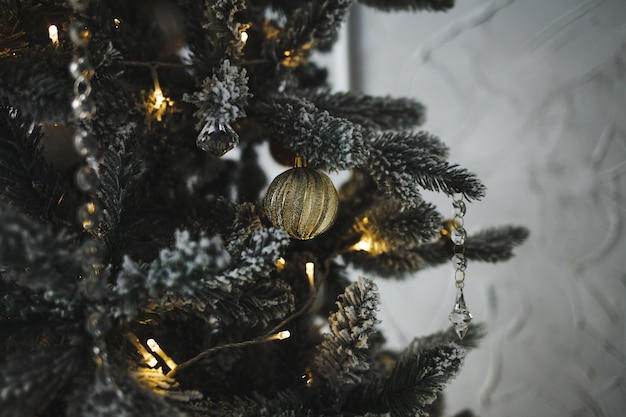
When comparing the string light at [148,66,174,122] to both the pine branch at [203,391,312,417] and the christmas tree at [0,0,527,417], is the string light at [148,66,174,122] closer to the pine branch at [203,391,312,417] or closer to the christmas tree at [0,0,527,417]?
the christmas tree at [0,0,527,417]

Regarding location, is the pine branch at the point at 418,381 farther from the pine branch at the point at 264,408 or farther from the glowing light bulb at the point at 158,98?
the glowing light bulb at the point at 158,98

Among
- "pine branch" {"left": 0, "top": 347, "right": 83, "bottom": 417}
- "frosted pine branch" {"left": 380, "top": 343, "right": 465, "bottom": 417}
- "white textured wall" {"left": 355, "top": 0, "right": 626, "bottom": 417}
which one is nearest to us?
"pine branch" {"left": 0, "top": 347, "right": 83, "bottom": 417}

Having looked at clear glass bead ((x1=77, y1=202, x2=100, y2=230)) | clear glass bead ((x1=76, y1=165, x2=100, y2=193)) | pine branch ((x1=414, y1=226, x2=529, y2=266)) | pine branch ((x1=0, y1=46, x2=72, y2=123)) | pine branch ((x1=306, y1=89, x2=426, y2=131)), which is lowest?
clear glass bead ((x1=77, y1=202, x2=100, y2=230))

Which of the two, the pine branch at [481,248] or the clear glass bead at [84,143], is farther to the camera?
the pine branch at [481,248]

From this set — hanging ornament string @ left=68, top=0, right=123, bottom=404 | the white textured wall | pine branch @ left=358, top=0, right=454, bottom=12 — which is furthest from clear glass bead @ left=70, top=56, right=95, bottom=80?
the white textured wall

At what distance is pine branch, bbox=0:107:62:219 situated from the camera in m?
0.36

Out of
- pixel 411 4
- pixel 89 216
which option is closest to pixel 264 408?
pixel 89 216

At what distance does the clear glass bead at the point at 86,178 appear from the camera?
11.7 inches

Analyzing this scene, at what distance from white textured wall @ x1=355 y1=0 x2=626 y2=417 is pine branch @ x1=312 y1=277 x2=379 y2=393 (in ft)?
1.43

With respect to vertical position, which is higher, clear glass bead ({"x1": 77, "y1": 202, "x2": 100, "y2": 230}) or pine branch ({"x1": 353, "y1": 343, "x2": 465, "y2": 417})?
clear glass bead ({"x1": 77, "y1": 202, "x2": 100, "y2": 230})

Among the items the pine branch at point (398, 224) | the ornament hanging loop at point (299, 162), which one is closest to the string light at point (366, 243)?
the pine branch at point (398, 224)

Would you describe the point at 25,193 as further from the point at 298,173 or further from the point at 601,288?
the point at 601,288

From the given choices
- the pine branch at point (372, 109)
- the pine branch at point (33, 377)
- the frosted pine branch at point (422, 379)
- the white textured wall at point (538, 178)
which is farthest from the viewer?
the white textured wall at point (538, 178)

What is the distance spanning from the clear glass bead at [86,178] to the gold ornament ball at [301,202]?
0.48 ft
